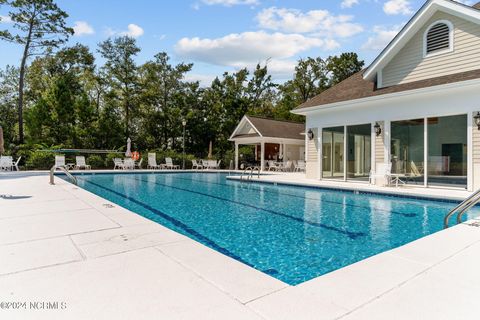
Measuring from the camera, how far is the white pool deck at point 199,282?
2.12 metres

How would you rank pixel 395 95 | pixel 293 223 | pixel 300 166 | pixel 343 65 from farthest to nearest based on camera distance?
pixel 343 65 < pixel 300 166 < pixel 395 95 < pixel 293 223

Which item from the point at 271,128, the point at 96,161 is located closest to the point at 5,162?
the point at 96,161

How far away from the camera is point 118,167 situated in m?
20.6

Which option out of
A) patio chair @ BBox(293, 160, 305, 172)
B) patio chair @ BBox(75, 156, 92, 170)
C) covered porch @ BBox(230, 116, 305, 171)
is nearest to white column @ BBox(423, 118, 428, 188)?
patio chair @ BBox(293, 160, 305, 172)

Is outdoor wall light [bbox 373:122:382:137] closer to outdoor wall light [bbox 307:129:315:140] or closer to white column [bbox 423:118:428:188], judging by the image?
white column [bbox 423:118:428:188]

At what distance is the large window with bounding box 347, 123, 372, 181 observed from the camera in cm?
1167

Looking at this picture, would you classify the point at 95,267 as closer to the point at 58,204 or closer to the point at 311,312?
the point at 311,312

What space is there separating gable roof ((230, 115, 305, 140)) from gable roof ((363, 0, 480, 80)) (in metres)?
9.55

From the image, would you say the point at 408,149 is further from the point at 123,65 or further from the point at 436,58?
the point at 123,65

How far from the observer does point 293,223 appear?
6121mm

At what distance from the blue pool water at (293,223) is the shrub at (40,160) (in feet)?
35.6

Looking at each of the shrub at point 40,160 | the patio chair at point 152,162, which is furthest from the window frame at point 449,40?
the shrub at point 40,160

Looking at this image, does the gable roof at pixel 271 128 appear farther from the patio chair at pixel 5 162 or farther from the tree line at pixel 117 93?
the patio chair at pixel 5 162

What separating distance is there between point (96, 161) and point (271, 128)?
476 inches
